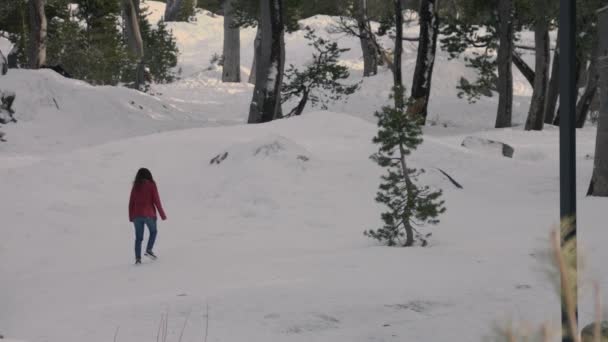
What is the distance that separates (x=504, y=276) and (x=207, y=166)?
871cm

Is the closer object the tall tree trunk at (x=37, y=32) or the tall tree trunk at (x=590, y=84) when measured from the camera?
the tall tree trunk at (x=590, y=84)

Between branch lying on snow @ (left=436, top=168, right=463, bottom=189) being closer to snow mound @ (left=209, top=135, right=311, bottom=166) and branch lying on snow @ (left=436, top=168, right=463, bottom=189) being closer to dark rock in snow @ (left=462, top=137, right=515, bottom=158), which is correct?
snow mound @ (left=209, top=135, right=311, bottom=166)

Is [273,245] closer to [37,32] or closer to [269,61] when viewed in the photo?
[269,61]

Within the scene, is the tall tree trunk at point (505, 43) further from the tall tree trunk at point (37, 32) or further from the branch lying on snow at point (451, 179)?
the tall tree trunk at point (37, 32)

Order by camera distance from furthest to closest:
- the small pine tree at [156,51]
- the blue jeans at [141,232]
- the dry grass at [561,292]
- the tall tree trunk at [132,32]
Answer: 1. the small pine tree at [156,51]
2. the tall tree trunk at [132,32]
3. the blue jeans at [141,232]
4. the dry grass at [561,292]

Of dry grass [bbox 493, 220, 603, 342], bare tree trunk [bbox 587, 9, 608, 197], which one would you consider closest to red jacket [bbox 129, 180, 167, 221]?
bare tree trunk [bbox 587, 9, 608, 197]

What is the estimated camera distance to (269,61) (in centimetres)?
2372

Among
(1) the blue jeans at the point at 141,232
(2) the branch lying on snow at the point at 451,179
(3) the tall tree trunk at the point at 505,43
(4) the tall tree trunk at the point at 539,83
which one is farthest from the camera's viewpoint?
(3) the tall tree trunk at the point at 505,43

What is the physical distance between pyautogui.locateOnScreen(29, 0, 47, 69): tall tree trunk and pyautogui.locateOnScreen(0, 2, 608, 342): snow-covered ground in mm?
2500

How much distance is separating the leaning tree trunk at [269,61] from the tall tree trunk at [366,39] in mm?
10678

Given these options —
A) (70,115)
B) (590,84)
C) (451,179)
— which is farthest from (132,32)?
(451,179)

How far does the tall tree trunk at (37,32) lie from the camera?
1133 inches

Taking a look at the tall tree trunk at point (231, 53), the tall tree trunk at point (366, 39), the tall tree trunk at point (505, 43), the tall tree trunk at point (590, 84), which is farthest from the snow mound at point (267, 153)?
the tall tree trunk at point (231, 53)

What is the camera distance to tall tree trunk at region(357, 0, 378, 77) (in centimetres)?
3453
